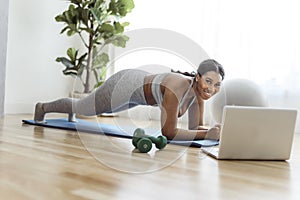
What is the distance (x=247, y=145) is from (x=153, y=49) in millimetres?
533

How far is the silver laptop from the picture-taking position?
1304mm

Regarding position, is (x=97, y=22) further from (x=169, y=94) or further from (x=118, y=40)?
(x=169, y=94)

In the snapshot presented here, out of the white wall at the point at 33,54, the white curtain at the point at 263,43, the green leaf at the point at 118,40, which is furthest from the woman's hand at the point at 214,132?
the white wall at the point at 33,54

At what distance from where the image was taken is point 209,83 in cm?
153

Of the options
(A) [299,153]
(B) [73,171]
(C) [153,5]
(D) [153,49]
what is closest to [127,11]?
(C) [153,5]

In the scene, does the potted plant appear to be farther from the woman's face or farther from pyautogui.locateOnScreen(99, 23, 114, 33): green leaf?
the woman's face

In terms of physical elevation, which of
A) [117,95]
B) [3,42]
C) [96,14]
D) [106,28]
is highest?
[96,14]

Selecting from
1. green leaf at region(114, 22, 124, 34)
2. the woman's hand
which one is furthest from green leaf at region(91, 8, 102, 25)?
the woman's hand

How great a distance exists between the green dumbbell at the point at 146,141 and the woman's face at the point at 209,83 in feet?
0.88

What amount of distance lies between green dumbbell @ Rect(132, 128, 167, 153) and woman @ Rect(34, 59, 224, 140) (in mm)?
97

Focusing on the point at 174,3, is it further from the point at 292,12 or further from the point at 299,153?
the point at 299,153

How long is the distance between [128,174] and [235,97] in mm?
746

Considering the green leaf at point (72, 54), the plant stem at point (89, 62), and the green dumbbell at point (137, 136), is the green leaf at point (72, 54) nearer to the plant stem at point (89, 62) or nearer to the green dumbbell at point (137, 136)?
the plant stem at point (89, 62)

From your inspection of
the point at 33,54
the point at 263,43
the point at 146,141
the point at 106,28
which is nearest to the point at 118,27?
the point at 106,28
